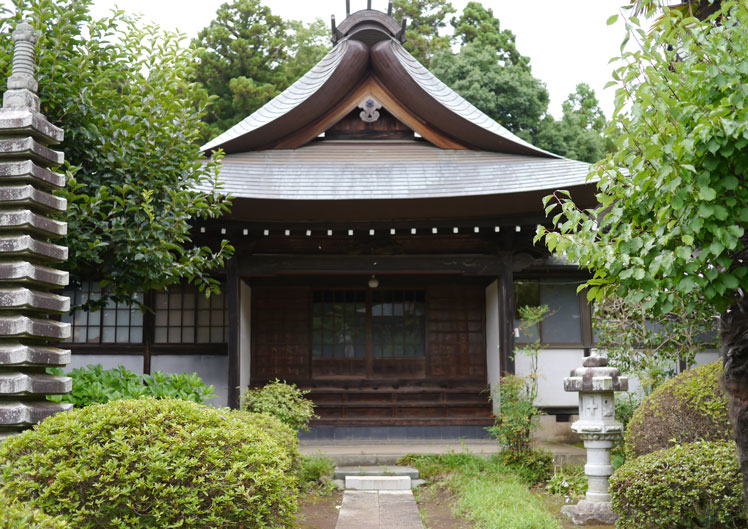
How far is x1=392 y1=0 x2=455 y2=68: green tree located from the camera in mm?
26953

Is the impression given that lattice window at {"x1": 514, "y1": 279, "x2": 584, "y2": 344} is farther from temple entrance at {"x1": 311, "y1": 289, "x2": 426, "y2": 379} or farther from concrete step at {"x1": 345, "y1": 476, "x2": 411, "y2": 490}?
concrete step at {"x1": 345, "y1": 476, "x2": 411, "y2": 490}

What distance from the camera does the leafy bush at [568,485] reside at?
738 centimetres

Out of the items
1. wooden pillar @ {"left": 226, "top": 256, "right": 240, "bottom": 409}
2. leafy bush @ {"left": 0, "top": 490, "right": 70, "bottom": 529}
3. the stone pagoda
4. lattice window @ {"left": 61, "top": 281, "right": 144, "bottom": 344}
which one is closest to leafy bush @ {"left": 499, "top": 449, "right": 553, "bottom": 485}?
wooden pillar @ {"left": 226, "top": 256, "right": 240, "bottom": 409}

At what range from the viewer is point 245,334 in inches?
416

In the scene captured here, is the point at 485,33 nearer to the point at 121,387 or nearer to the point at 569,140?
the point at 569,140

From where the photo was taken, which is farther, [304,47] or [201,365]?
[304,47]

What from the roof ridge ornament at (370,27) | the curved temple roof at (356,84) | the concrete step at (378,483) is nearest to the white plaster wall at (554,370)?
the curved temple roof at (356,84)

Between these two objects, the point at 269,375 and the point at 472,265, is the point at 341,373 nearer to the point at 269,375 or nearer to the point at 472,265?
the point at 269,375

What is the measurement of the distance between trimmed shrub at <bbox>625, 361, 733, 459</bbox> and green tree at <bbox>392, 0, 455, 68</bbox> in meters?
22.4

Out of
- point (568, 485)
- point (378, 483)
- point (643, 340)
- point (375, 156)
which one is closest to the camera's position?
point (568, 485)

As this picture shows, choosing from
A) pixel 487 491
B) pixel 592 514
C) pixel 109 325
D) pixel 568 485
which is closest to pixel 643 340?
pixel 568 485

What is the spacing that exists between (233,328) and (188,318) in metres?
1.85

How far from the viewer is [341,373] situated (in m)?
11.3

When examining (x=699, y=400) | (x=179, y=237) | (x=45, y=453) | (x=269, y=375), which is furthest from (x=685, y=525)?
(x=269, y=375)
